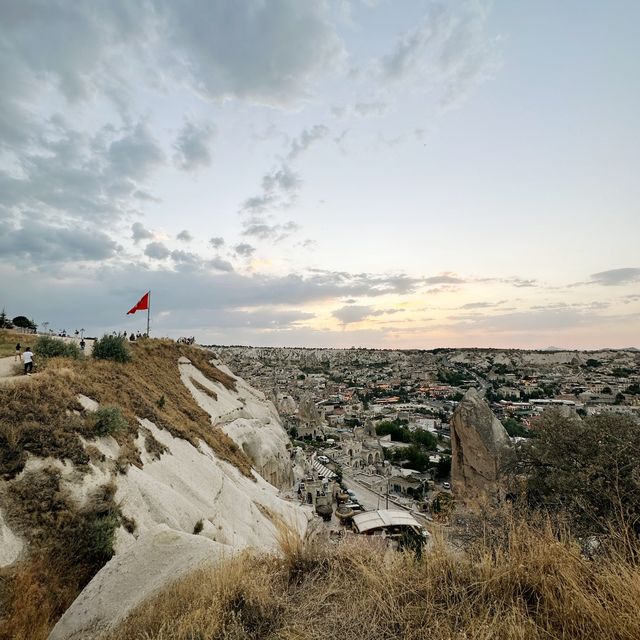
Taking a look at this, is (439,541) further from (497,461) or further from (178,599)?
(497,461)

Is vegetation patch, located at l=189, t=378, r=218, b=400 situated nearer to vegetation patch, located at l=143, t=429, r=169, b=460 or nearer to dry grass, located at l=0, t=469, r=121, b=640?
vegetation patch, located at l=143, t=429, r=169, b=460

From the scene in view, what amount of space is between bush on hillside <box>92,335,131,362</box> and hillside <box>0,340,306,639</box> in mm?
2399

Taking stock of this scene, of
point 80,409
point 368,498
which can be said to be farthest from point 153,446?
point 368,498

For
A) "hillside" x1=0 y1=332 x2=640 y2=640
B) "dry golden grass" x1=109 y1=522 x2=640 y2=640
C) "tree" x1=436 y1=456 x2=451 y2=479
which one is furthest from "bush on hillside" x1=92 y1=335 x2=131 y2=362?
"tree" x1=436 y1=456 x2=451 y2=479

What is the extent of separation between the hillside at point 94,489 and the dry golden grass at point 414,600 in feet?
3.79

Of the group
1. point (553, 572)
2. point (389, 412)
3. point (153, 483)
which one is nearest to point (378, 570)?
point (553, 572)

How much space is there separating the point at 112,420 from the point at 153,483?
2124 mm

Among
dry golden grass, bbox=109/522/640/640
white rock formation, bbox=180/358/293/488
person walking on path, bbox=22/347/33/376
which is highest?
person walking on path, bbox=22/347/33/376

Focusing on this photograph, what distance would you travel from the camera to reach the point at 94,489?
8.23 m

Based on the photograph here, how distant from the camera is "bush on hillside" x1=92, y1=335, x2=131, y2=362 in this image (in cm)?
2116

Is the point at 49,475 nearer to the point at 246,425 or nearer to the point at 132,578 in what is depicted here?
the point at 132,578

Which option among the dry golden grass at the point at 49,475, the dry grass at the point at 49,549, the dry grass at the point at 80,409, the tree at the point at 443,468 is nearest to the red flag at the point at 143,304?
the dry grass at the point at 80,409

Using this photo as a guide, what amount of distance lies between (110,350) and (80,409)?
11609 mm

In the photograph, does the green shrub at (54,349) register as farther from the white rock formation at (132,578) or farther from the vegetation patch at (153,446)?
the white rock formation at (132,578)
